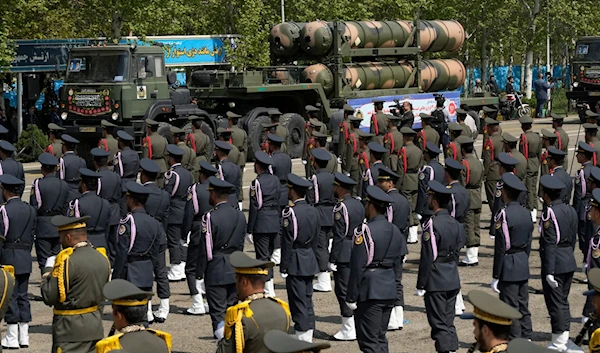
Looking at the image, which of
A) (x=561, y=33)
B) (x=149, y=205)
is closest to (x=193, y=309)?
(x=149, y=205)

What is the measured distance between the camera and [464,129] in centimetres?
1944

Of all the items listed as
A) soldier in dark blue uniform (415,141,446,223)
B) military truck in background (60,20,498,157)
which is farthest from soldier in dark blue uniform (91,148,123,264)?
military truck in background (60,20,498,157)

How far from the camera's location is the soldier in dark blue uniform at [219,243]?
1080cm

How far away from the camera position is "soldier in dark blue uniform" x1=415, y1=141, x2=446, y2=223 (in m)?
16.0

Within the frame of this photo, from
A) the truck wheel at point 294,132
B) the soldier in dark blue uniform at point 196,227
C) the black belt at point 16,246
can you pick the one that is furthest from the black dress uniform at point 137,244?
the truck wheel at point 294,132

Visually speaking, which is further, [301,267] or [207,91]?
[207,91]

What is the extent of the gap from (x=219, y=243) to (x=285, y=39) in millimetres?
18637

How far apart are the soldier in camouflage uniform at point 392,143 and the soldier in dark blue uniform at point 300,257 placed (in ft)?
24.0

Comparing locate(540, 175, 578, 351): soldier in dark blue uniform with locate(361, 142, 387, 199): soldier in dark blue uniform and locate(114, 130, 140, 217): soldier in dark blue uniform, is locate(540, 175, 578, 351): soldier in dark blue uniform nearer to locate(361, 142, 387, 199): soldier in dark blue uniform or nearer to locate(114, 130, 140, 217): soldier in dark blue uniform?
locate(361, 142, 387, 199): soldier in dark blue uniform

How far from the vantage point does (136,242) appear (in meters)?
11.2

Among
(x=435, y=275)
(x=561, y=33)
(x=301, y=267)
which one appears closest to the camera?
(x=435, y=275)

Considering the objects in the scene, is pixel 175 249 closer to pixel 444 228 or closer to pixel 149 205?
pixel 149 205

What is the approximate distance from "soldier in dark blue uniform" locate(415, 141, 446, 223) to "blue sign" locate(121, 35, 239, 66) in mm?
20560

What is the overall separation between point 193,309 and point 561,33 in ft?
134
